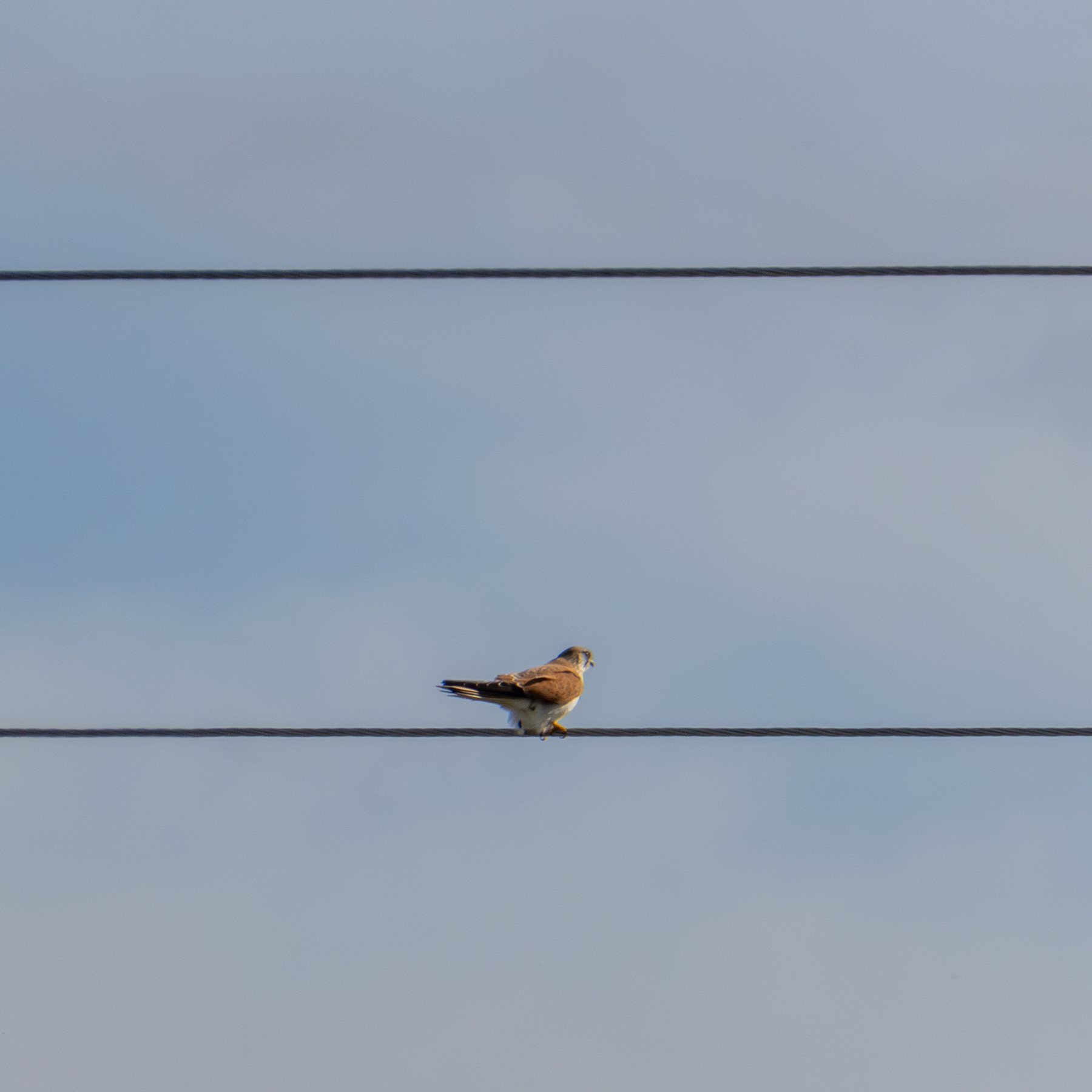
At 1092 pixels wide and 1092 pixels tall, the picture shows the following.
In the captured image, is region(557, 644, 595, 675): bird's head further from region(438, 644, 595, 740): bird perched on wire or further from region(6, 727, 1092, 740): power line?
region(6, 727, 1092, 740): power line

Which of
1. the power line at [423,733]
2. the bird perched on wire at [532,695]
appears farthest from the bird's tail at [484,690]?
the power line at [423,733]

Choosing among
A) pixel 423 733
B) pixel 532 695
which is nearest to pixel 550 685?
pixel 532 695

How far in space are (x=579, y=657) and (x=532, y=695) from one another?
3.02 meters

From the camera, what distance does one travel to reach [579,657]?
1555 centimetres

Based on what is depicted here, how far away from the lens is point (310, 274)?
8273mm

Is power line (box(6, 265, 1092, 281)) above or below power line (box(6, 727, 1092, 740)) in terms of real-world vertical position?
above

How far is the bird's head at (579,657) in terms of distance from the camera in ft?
50.5

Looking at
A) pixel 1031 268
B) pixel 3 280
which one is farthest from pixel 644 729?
pixel 3 280

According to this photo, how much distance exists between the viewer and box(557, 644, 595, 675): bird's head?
50.5 ft

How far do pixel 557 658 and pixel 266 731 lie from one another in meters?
7.15

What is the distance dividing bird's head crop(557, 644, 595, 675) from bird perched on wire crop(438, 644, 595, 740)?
5.39ft

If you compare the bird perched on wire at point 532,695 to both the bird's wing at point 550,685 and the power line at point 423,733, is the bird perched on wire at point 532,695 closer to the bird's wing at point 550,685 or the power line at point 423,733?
the bird's wing at point 550,685

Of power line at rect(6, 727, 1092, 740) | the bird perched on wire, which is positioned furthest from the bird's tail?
power line at rect(6, 727, 1092, 740)

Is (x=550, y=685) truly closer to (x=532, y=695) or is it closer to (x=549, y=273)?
(x=532, y=695)
